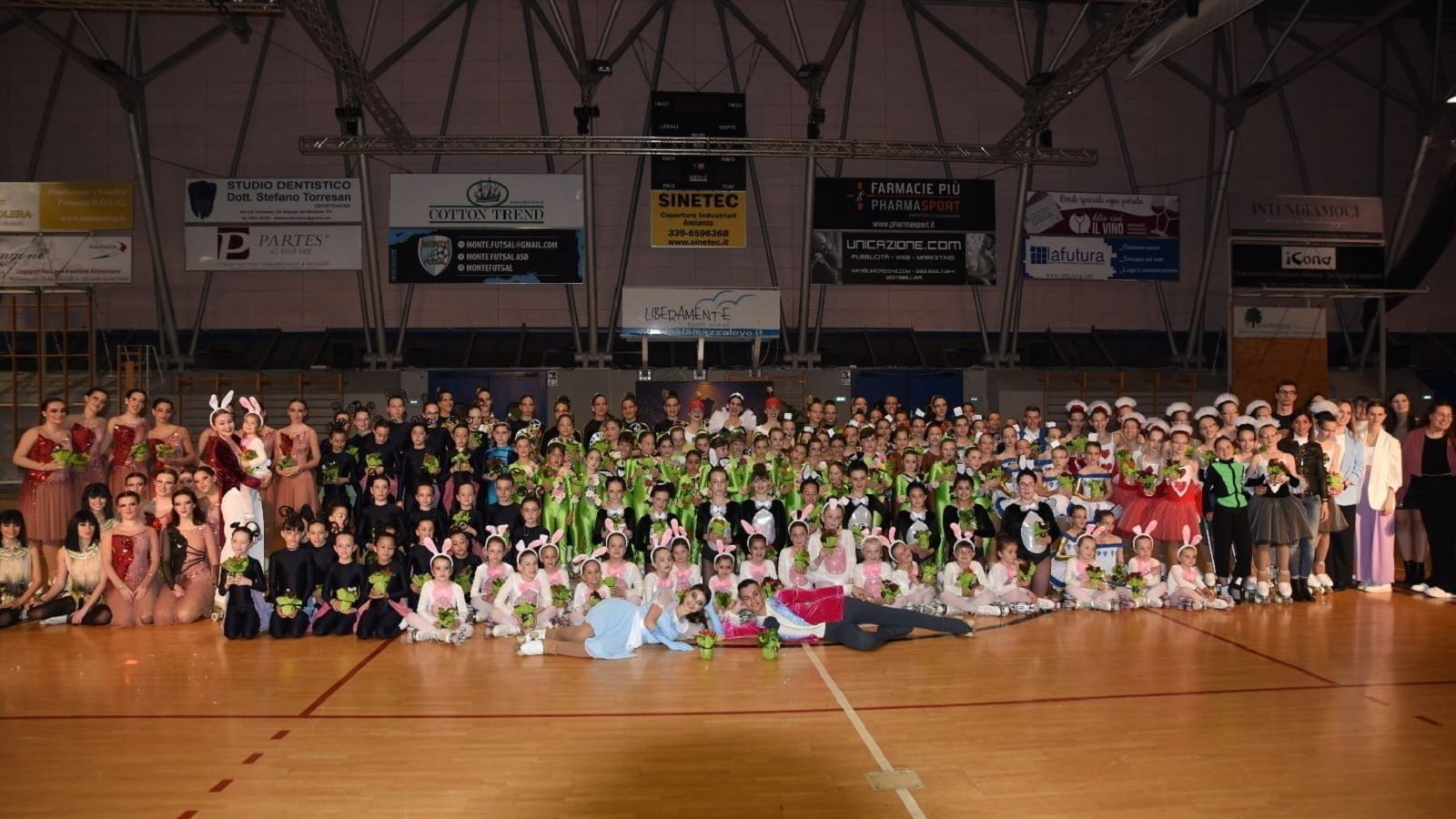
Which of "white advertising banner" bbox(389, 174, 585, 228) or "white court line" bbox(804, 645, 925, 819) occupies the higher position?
"white advertising banner" bbox(389, 174, 585, 228)

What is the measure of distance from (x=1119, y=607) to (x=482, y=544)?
18.9 feet

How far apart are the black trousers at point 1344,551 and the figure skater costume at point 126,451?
11439 mm

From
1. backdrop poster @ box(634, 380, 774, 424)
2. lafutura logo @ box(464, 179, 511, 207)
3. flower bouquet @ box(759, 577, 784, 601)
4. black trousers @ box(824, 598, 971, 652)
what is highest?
lafutura logo @ box(464, 179, 511, 207)

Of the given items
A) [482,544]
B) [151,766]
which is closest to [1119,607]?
[482,544]

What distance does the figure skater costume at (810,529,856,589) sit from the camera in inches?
309

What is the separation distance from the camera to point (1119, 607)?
7957mm

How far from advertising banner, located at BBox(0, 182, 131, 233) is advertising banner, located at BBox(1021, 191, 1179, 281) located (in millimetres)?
17330

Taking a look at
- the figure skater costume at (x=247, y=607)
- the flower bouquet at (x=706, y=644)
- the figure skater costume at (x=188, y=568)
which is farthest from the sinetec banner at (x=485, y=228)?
the flower bouquet at (x=706, y=644)

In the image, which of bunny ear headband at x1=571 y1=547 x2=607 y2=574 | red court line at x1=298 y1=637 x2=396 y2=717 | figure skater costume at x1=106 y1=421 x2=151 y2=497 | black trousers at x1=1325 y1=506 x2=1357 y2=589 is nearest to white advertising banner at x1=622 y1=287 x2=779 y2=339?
bunny ear headband at x1=571 y1=547 x2=607 y2=574

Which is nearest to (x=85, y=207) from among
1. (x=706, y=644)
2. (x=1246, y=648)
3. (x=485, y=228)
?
(x=485, y=228)

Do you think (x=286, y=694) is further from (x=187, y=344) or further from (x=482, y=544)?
(x=187, y=344)

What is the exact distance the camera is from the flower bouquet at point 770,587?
7133 millimetres

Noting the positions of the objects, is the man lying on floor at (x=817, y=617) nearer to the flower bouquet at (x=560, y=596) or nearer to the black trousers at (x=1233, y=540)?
the flower bouquet at (x=560, y=596)

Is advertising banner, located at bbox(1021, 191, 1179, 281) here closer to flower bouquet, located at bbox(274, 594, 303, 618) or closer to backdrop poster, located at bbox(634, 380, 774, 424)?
backdrop poster, located at bbox(634, 380, 774, 424)
